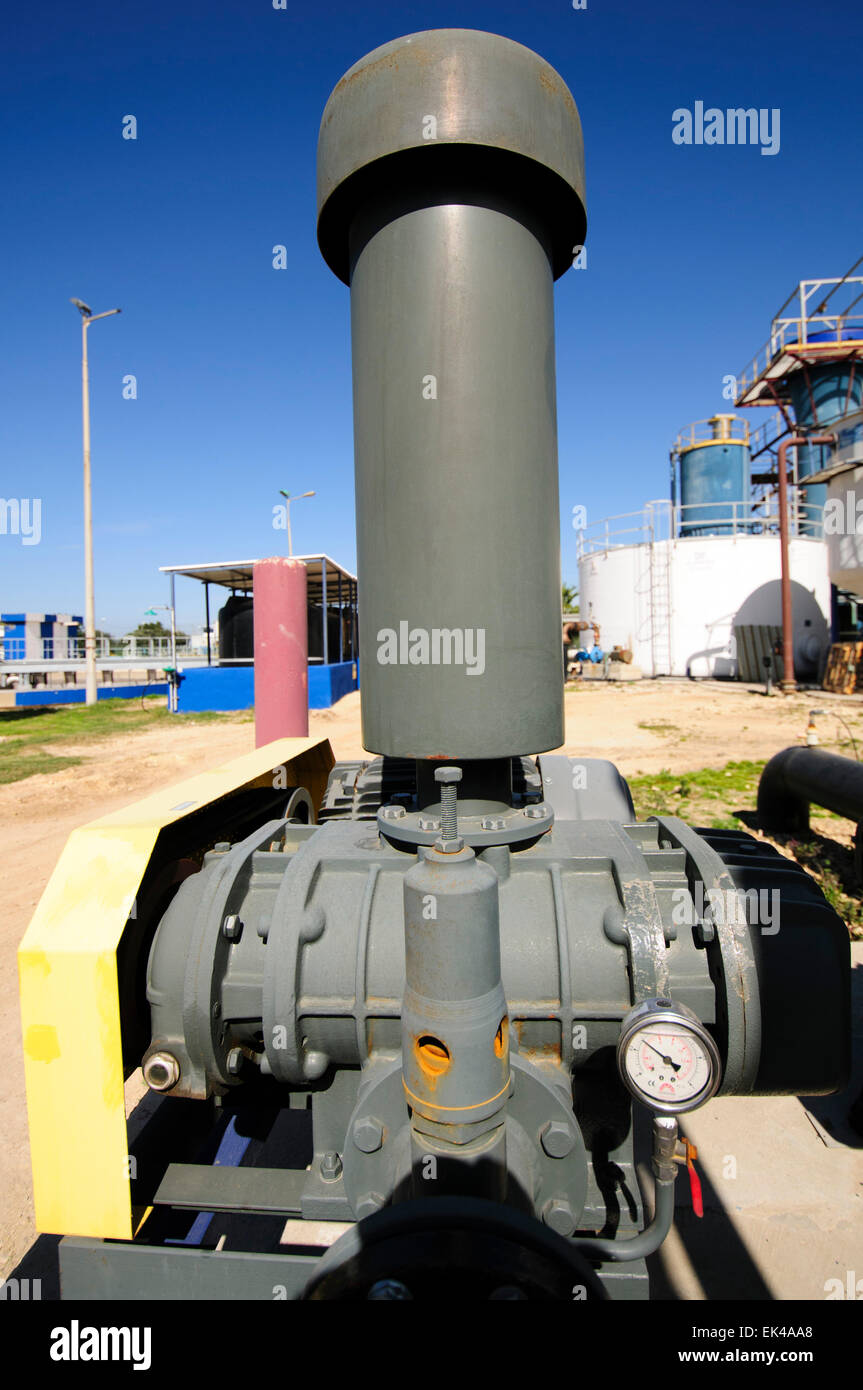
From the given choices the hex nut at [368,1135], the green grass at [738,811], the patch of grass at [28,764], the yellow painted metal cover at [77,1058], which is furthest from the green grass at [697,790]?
the patch of grass at [28,764]

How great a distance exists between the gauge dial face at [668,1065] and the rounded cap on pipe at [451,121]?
214cm

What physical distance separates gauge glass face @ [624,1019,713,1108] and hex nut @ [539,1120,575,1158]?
21cm

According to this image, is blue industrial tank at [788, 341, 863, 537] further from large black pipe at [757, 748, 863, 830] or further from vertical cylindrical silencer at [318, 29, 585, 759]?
vertical cylindrical silencer at [318, 29, 585, 759]

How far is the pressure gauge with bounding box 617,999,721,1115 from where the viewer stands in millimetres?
1496

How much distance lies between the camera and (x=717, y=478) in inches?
1071

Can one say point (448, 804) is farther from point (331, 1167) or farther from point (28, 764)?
point (28, 764)

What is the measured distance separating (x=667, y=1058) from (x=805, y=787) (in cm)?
534

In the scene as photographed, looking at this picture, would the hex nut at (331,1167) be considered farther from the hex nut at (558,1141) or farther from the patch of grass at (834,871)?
the patch of grass at (834,871)

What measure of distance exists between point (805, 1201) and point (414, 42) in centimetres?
411

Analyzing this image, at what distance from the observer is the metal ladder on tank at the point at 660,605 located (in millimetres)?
25562

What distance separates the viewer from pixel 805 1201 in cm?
267

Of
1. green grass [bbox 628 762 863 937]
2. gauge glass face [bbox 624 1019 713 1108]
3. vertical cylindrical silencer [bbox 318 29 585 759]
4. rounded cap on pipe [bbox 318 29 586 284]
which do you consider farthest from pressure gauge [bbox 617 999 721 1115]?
green grass [bbox 628 762 863 937]
